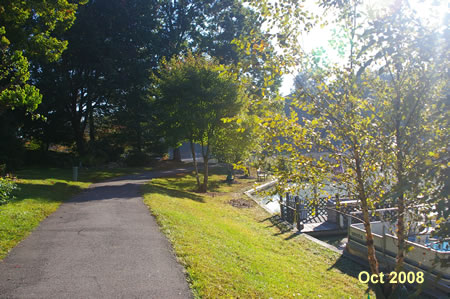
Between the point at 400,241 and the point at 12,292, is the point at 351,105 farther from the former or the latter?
the point at 12,292

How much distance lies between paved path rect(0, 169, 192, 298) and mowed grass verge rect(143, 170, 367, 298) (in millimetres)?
422

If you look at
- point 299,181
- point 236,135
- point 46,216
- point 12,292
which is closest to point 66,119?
point 236,135

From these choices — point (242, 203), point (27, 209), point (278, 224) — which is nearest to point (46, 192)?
point (27, 209)

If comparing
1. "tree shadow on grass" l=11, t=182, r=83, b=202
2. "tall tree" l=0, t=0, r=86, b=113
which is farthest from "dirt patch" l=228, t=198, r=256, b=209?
"tall tree" l=0, t=0, r=86, b=113

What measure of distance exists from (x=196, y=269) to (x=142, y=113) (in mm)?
28749

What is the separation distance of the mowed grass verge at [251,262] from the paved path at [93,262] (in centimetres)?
42

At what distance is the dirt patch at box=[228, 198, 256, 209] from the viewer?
18459 millimetres

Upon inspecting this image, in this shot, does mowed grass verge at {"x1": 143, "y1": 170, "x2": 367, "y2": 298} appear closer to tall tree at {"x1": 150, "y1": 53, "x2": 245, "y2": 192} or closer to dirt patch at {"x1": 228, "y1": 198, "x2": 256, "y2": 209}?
dirt patch at {"x1": 228, "y1": 198, "x2": 256, "y2": 209}

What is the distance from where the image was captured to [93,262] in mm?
6273

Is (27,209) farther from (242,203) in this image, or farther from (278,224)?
(242,203)

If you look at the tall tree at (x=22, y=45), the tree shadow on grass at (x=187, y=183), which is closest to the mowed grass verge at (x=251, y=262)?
the tall tree at (x=22, y=45)

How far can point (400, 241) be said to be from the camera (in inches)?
157

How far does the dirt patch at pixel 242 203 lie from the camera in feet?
60.6

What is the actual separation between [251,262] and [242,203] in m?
11.7
